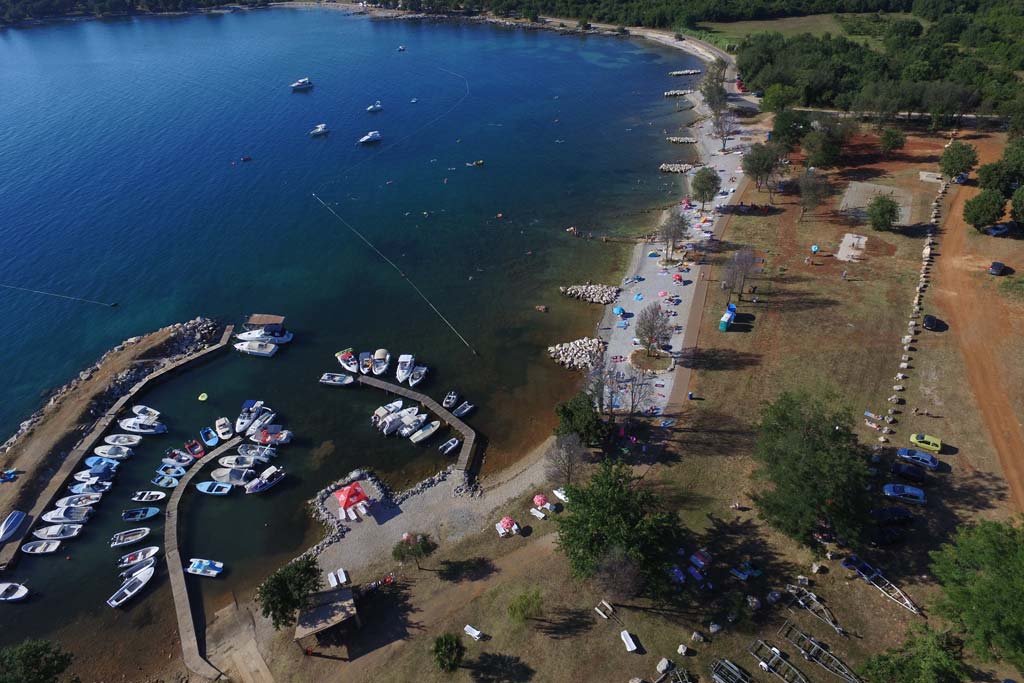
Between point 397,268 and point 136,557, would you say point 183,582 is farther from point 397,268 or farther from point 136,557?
point 397,268

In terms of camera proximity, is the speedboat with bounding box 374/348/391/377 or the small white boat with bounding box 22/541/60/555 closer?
the small white boat with bounding box 22/541/60/555

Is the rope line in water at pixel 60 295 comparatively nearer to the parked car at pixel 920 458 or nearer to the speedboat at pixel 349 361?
the speedboat at pixel 349 361

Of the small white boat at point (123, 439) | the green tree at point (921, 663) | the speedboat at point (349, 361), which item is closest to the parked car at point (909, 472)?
the green tree at point (921, 663)

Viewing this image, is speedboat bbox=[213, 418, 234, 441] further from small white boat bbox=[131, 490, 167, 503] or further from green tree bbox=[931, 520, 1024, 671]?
green tree bbox=[931, 520, 1024, 671]

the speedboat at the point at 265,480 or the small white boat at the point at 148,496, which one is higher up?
the speedboat at the point at 265,480

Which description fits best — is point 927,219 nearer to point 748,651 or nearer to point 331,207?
point 748,651

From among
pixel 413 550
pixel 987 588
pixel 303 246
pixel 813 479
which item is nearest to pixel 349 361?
pixel 413 550

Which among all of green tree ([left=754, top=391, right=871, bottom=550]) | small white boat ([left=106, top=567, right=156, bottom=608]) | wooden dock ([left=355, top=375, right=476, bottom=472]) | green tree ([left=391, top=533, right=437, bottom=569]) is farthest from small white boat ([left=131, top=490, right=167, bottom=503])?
green tree ([left=754, top=391, right=871, bottom=550])
